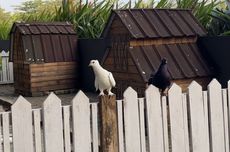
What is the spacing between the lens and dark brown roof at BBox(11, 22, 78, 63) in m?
13.1

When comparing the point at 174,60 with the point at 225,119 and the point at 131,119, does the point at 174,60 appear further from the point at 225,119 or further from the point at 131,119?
the point at 131,119

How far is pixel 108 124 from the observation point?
3.95m

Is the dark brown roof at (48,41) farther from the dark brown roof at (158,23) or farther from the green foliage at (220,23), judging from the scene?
the green foliage at (220,23)

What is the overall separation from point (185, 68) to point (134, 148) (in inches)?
229

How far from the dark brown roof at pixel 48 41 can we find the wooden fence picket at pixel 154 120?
363 inches

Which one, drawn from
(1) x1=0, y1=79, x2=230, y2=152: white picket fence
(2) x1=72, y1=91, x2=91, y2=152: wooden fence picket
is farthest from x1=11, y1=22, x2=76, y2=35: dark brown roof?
(2) x1=72, y1=91, x2=91, y2=152: wooden fence picket

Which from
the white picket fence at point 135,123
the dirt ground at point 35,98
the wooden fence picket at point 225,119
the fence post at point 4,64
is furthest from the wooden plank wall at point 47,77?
the wooden fence picket at point 225,119

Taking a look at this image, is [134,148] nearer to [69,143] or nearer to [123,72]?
[69,143]

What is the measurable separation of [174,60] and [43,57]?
484 centimetres

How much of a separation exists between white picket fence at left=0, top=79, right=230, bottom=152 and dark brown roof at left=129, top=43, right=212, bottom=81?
4658 millimetres

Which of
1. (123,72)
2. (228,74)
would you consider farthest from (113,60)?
(228,74)

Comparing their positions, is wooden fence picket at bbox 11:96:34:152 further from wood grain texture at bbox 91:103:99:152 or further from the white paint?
wood grain texture at bbox 91:103:99:152

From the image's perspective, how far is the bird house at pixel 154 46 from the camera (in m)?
9.58

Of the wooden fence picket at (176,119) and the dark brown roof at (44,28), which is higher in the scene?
the dark brown roof at (44,28)
